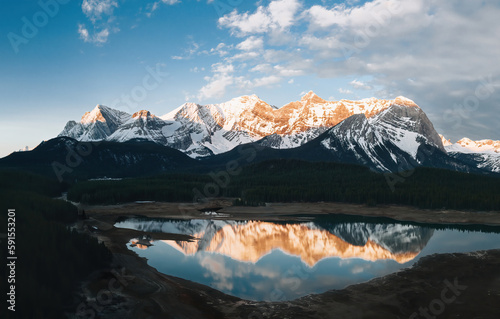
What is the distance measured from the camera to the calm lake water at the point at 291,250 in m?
59.4

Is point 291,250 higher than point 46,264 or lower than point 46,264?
lower

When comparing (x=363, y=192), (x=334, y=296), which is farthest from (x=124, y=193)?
(x=334, y=296)

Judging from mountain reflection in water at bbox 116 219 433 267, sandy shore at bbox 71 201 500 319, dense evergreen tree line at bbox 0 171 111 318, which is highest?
dense evergreen tree line at bbox 0 171 111 318

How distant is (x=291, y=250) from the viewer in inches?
3273

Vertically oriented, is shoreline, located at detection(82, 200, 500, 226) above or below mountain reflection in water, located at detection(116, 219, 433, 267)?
above

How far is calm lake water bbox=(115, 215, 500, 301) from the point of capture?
195 feet

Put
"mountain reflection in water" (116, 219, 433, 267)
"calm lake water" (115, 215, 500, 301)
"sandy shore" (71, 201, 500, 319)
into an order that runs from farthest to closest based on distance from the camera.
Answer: "mountain reflection in water" (116, 219, 433, 267)
"calm lake water" (115, 215, 500, 301)
"sandy shore" (71, 201, 500, 319)

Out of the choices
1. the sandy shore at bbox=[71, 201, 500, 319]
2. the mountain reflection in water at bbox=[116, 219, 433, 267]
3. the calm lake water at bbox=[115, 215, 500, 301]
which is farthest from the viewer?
the mountain reflection in water at bbox=[116, 219, 433, 267]

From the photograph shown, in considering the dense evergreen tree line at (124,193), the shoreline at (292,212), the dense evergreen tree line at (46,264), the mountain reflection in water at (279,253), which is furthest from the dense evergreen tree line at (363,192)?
the dense evergreen tree line at (46,264)

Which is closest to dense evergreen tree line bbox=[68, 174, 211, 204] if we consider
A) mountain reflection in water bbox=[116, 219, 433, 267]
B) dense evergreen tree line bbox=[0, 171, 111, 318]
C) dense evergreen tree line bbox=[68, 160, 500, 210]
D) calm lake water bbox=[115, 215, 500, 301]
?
dense evergreen tree line bbox=[68, 160, 500, 210]

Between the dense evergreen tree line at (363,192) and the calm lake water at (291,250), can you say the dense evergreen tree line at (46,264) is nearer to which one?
the calm lake water at (291,250)

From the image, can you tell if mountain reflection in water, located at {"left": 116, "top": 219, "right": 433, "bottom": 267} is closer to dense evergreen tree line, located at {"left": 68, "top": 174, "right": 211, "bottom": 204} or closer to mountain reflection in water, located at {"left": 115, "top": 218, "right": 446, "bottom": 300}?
mountain reflection in water, located at {"left": 115, "top": 218, "right": 446, "bottom": 300}

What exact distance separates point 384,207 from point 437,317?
124m

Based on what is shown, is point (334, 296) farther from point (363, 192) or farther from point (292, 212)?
point (363, 192)
